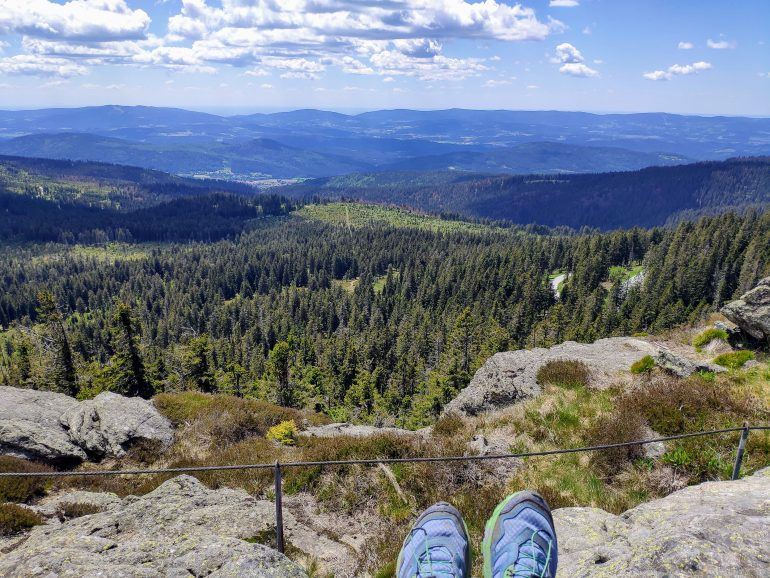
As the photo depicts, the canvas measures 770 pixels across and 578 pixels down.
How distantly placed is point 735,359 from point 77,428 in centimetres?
3269

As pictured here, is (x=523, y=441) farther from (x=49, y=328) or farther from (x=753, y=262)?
(x=753, y=262)

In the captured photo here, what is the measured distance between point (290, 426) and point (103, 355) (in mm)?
159270

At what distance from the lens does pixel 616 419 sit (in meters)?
13.2

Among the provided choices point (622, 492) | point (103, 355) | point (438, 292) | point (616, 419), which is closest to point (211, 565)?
point (622, 492)

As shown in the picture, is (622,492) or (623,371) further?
(623,371)

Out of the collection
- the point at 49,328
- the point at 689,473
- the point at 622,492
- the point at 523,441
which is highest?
the point at 689,473

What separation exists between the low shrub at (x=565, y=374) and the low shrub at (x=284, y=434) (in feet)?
40.2

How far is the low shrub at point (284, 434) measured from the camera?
68.7 ft

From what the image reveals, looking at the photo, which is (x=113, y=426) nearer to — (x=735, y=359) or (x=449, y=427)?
(x=449, y=427)

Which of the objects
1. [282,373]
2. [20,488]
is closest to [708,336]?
[20,488]

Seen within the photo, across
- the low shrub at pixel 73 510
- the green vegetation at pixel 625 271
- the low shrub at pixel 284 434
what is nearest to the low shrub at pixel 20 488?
the low shrub at pixel 73 510

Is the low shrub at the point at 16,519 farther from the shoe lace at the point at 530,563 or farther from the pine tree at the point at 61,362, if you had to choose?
the pine tree at the point at 61,362

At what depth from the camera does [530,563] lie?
5.81 meters

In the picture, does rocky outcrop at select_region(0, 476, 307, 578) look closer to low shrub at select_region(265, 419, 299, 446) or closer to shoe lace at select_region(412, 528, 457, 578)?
shoe lace at select_region(412, 528, 457, 578)
